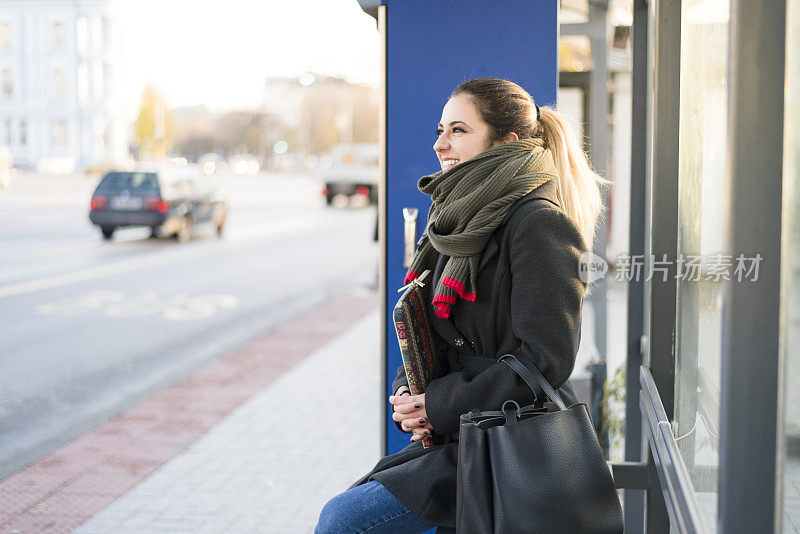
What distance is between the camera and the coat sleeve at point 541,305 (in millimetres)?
2047

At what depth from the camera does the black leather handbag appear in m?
1.95

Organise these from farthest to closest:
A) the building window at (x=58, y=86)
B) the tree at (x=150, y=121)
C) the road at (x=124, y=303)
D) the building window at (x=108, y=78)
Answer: the tree at (x=150, y=121) → the building window at (x=108, y=78) → the building window at (x=58, y=86) → the road at (x=124, y=303)

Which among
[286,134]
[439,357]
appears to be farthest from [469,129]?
[286,134]

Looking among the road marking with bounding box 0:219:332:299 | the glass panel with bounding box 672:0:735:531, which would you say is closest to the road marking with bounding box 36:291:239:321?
the road marking with bounding box 0:219:332:299

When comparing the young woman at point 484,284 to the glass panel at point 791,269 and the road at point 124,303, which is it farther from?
the road at point 124,303

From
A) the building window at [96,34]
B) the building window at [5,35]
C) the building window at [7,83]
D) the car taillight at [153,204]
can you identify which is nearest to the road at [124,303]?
the car taillight at [153,204]

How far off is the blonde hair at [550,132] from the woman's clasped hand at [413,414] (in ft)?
1.86

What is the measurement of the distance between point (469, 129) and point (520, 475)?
87 cm

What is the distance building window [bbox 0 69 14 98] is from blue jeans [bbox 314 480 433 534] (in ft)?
250

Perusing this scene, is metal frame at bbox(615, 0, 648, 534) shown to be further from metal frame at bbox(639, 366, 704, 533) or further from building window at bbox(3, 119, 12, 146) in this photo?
building window at bbox(3, 119, 12, 146)

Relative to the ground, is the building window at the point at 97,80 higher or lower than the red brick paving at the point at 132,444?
higher

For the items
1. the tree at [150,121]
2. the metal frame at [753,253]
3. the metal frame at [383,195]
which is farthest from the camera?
the tree at [150,121]

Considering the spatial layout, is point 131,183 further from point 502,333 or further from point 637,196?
point 502,333

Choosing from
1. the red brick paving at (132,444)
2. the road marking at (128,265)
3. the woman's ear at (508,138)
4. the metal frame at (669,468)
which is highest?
the woman's ear at (508,138)
